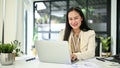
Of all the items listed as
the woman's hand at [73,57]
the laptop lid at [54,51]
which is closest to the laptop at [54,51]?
the laptop lid at [54,51]

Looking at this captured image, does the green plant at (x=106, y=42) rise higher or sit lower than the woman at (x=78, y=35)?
lower

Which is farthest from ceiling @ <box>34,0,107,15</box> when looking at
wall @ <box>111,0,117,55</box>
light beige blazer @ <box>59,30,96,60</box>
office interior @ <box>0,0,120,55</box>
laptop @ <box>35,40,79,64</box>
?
laptop @ <box>35,40,79,64</box>

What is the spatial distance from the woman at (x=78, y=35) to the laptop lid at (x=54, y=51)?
0.46m

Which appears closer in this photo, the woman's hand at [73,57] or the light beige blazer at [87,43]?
the woman's hand at [73,57]

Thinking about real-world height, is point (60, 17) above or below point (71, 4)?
below

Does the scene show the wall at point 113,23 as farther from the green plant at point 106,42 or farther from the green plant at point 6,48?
the green plant at point 6,48

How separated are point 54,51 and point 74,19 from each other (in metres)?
0.68

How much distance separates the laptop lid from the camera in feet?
4.73

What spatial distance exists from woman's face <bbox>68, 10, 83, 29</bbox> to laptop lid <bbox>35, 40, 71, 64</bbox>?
0.62 m

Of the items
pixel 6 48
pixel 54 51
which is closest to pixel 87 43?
pixel 54 51

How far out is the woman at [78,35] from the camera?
6.51 feet

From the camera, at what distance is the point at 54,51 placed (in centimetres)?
149

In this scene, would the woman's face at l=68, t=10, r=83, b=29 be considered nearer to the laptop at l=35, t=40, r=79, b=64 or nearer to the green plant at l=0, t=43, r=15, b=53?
the laptop at l=35, t=40, r=79, b=64

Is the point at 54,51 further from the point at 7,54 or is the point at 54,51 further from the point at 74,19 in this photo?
the point at 74,19
